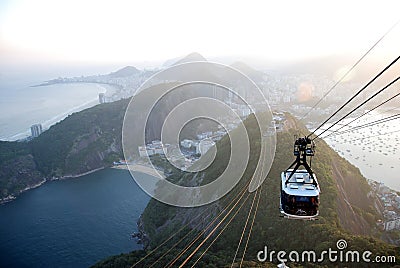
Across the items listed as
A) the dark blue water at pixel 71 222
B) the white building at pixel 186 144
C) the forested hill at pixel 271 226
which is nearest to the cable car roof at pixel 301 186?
the forested hill at pixel 271 226

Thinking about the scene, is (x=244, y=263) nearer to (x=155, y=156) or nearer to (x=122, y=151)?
(x=155, y=156)

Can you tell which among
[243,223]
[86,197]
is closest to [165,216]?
[243,223]

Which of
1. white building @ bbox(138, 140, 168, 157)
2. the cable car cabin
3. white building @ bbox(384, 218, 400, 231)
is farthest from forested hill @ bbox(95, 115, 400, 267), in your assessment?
white building @ bbox(138, 140, 168, 157)

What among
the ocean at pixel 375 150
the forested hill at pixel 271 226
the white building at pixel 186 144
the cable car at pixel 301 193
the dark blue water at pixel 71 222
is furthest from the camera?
the white building at pixel 186 144

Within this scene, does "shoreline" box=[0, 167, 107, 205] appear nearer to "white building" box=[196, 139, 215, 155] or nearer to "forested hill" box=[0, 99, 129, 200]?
"forested hill" box=[0, 99, 129, 200]

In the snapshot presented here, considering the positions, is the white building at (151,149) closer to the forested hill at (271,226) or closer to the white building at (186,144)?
the white building at (186,144)

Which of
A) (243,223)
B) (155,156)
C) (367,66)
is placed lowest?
(155,156)
